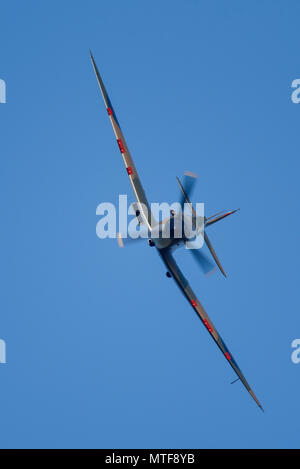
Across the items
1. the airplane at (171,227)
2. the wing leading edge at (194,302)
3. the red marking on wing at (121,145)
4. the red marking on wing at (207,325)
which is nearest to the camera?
the airplane at (171,227)

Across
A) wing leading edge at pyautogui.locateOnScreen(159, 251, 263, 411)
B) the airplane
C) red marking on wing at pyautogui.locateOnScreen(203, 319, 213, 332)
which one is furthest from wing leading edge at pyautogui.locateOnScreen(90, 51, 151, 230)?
red marking on wing at pyautogui.locateOnScreen(203, 319, 213, 332)

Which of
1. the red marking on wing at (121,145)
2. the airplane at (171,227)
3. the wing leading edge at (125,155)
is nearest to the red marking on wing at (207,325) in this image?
the airplane at (171,227)

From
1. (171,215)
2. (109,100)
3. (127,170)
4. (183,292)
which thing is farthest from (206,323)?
(109,100)

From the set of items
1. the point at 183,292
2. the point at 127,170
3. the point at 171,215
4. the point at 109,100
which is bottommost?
the point at 183,292

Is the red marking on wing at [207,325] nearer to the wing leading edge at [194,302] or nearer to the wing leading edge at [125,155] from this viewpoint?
the wing leading edge at [194,302]

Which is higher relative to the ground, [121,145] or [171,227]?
[121,145]

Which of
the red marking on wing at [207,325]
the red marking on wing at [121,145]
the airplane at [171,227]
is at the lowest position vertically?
the red marking on wing at [207,325]

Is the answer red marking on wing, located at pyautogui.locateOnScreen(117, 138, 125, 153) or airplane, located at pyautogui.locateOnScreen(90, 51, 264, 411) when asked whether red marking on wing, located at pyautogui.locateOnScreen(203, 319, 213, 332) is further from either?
red marking on wing, located at pyautogui.locateOnScreen(117, 138, 125, 153)

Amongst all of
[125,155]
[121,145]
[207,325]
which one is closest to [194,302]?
[207,325]

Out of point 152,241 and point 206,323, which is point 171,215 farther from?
point 206,323

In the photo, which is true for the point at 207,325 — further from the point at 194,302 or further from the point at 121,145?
the point at 121,145

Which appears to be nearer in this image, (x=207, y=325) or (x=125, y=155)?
(x=125, y=155)
